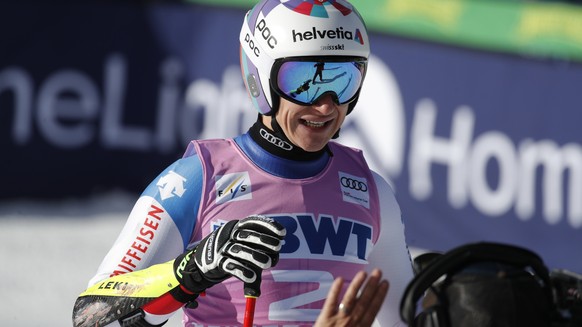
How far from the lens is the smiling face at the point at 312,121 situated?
4.27 m

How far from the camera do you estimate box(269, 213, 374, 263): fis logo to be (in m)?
4.31

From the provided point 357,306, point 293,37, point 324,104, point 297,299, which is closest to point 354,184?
point 324,104

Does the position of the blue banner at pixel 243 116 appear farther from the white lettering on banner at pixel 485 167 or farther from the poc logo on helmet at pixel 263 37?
the poc logo on helmet at pixel 263 37

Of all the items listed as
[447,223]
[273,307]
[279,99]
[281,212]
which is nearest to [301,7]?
[279,99]

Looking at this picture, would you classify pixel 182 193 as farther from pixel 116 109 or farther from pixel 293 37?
pixel 116 109

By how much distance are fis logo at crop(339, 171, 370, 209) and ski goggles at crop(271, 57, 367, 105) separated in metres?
0.33

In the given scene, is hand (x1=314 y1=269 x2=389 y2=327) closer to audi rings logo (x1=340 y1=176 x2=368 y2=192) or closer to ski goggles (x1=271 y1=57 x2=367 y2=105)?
ski goggles (x1=271 y1=57 x2=367 y2=105)

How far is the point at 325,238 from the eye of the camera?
4.36 m

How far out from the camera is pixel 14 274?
351 inches

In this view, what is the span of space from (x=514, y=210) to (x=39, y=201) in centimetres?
380

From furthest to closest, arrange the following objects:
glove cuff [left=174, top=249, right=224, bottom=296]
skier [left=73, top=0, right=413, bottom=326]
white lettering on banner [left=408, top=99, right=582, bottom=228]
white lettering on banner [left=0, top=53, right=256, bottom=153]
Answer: white lettering on banner [left=0, top=53, right=256, bottom=153], white lettering on banner [left=408, top=99, right=582, bottom=228], skier [left=73, top=0, right=413, bottom=326], glove cuff [left=174, top=249, right=224, bottom=296]

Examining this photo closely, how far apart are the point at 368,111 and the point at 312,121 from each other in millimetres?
5814

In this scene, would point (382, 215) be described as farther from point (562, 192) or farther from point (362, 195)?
point (562, 192)

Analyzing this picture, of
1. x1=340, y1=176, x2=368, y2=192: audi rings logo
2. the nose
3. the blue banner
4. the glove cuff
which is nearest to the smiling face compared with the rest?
the nose
